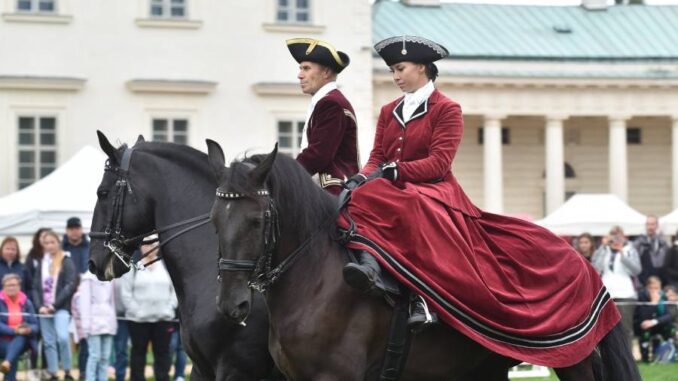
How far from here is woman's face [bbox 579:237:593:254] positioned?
60.4 ft

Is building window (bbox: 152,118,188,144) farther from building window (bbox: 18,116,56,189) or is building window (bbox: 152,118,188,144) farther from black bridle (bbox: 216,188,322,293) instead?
black bridle (bbox: 216,188,322,293)

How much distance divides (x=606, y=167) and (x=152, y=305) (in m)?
37.7

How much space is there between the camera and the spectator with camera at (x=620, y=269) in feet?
63.1

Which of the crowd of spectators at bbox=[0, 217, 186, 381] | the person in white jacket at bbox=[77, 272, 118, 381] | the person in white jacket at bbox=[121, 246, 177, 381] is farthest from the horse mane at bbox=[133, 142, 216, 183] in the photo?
the person in white jacket at bbox=[77, 272, 118, 381]

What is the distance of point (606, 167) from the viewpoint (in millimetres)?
50156

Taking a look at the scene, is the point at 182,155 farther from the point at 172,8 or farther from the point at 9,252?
the point at 172,8

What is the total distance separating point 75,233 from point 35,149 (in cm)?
1867

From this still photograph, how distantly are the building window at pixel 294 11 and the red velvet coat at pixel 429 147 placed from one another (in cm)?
2912

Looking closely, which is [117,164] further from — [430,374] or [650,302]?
[650,302]

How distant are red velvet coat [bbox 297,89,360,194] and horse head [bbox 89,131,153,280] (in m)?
1.13

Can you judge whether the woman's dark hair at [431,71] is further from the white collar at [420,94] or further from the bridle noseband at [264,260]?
the bridle noseband at [264,260]

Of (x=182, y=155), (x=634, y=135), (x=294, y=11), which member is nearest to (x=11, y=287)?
(x=182, y=155)

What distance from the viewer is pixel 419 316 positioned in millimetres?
7551

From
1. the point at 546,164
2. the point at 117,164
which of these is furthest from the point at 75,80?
the point at 117,164
